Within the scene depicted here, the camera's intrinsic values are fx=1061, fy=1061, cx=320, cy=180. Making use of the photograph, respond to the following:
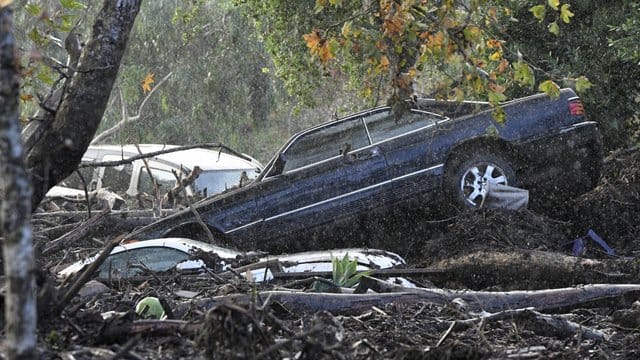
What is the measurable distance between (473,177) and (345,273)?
140 inches

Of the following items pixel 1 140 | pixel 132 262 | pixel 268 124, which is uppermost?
pixel 268 124

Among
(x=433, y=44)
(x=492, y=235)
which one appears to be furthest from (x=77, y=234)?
(x=492, y=235)

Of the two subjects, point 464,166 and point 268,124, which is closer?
point 464,166

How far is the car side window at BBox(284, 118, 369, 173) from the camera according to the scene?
12586 millimetres

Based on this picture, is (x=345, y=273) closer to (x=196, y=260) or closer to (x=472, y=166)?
(x=196, y=260)

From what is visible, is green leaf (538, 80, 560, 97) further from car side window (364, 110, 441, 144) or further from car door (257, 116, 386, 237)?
car side window (364, 110, 441, 144)

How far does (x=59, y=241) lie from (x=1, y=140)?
5.01 meters

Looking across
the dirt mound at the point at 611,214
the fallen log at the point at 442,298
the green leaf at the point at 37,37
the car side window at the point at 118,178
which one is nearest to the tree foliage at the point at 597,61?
the dirt mound at the point at 611,214

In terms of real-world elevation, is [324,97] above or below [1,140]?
above

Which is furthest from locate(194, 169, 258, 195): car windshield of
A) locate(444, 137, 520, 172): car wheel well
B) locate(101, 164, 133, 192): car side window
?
locate(444, 137, 520, 172): car wheel well

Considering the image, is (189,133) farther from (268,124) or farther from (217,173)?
(217,173)

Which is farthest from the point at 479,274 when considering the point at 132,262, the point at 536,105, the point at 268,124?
the point at 268,124

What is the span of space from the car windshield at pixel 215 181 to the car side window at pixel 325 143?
297 cm

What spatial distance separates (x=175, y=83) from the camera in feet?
103
